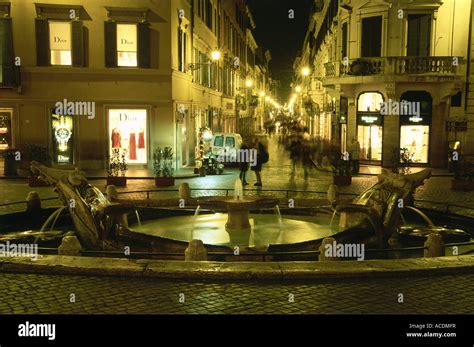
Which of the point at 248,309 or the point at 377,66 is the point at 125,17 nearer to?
the point at 377,66

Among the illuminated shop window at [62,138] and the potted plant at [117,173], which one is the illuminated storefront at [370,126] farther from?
the illuminated shop window at [62,138]

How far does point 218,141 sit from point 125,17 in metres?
7.91

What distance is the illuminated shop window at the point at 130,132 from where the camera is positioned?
27.9 m

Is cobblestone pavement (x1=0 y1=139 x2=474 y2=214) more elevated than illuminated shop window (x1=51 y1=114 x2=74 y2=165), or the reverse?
illuminated shop window (x1=51 y1=114 x2=74 y2=165)

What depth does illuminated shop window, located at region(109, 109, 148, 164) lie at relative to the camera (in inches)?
1099

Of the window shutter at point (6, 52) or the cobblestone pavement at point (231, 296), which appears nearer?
the cobblestone pavement at point (231, 296)

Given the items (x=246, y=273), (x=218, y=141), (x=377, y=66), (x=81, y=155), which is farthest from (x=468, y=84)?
(x=246, y=273)

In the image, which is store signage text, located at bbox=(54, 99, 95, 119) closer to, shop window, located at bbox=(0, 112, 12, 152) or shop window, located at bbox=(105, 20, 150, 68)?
shop window, located at bbox=(105, 20, 150, 68)

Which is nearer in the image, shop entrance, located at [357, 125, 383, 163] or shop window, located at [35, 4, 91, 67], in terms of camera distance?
shop window, located at [35, 4, 91, 67]

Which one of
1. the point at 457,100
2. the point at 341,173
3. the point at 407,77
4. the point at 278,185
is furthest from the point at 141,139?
the point at 457,100

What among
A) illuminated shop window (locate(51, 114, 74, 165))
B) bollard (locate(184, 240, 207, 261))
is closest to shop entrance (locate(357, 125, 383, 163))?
illuminated shop window (locate(51, 114, 74, 165))

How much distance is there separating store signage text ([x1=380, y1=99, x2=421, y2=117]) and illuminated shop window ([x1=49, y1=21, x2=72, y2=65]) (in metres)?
15.8

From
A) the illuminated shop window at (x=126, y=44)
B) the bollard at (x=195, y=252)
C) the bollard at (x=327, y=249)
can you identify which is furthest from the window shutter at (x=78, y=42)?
the bollard at (x=327, y=249)

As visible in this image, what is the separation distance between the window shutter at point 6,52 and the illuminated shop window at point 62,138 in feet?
8.41
